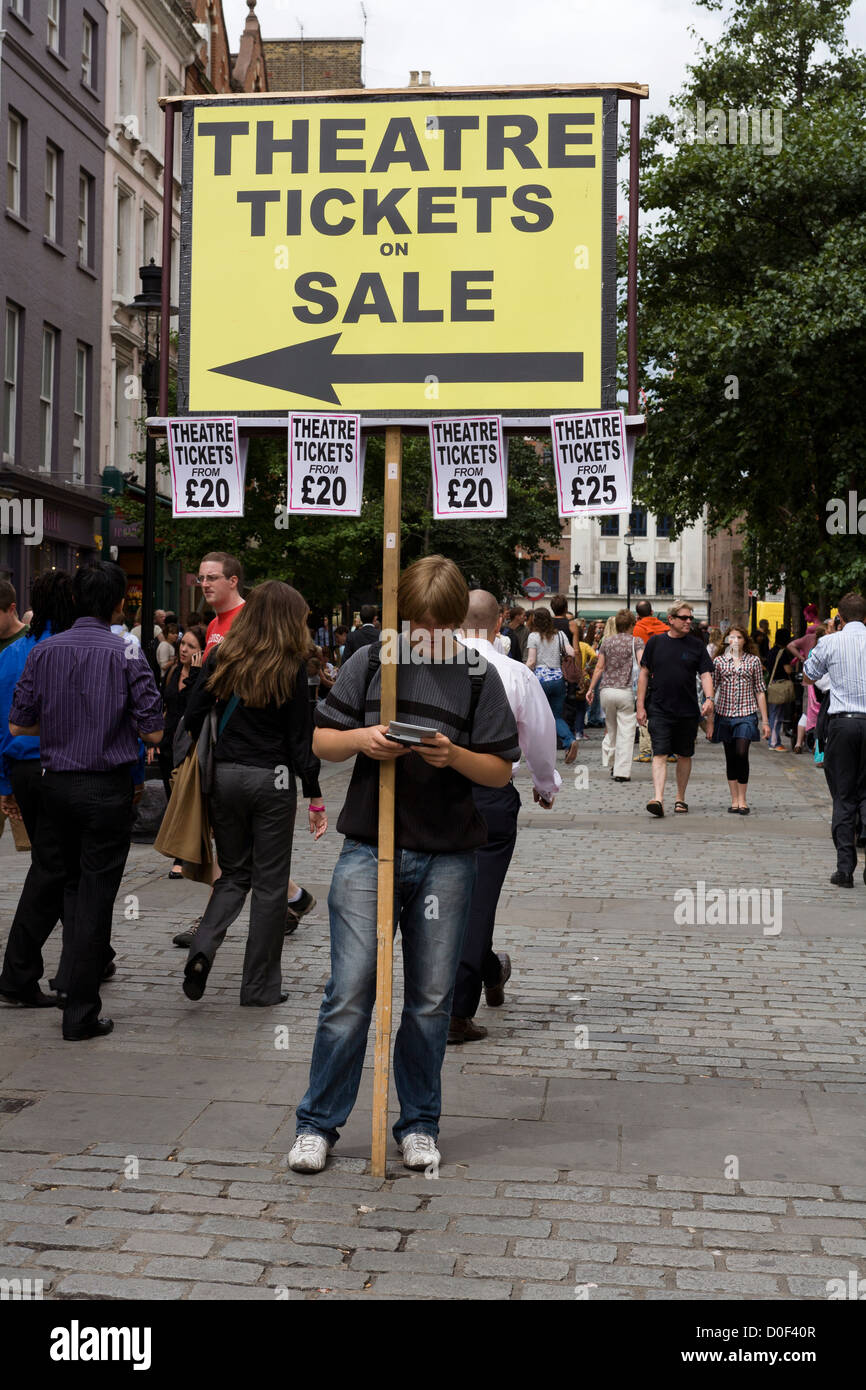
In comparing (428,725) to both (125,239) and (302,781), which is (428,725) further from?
(125,239)

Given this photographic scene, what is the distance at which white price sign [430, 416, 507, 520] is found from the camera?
537cm

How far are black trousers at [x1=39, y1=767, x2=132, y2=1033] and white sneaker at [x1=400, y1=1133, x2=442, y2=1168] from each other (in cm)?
189

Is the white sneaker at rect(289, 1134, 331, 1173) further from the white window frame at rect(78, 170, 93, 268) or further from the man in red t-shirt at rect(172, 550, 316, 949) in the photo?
the white window frame at rect(78, 170, 93, 268)

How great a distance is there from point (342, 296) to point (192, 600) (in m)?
37.6

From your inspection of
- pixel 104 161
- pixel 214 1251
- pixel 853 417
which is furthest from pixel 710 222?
pixel 214 1251

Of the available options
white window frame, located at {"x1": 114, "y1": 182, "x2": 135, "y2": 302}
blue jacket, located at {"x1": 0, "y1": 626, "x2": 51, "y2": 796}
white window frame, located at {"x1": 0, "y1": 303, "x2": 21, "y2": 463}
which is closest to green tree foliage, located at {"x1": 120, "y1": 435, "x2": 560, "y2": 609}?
white window frame, located at {"x1": 0, "y1": 303, "x2": 21, "y2": 463}

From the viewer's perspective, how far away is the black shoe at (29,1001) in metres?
Answer: 6.64

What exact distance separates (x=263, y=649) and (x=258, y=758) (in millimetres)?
495

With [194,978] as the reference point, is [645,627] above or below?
above

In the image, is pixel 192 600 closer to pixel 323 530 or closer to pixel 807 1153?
pixel 323 530

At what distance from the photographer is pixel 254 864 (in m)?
7.08

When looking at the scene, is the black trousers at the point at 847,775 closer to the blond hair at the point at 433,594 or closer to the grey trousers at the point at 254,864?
the grey trousers at the point at 254,864

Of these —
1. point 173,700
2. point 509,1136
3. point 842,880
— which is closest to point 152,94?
point 173,700

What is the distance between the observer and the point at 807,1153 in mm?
4871
